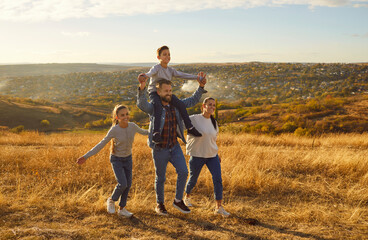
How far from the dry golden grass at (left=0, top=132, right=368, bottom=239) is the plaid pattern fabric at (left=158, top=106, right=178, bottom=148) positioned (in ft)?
4.04

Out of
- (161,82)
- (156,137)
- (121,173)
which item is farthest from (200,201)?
(161,82)

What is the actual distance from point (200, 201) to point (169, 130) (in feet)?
6.32

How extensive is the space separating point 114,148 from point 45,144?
973cm

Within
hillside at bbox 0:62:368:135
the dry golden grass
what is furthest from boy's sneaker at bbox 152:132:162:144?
hillside at bbox 0:62:368:135

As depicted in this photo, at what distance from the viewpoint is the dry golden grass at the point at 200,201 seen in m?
3.82

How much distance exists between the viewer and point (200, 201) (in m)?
5.14

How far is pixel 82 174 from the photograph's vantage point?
6133 mm

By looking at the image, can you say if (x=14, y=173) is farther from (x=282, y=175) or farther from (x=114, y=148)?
(x=282, y=175)

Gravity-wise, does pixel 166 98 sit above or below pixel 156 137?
above

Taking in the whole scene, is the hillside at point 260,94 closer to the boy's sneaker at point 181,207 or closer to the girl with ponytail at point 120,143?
the boy's sneaker at point 181,207

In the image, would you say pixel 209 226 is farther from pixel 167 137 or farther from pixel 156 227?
pixel 167 137

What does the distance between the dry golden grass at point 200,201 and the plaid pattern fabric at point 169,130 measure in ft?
4.04

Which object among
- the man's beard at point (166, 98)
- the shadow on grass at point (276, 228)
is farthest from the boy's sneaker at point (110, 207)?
the shadow on grass at point (276, 228)

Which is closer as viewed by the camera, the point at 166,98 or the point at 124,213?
the point at 166,98
